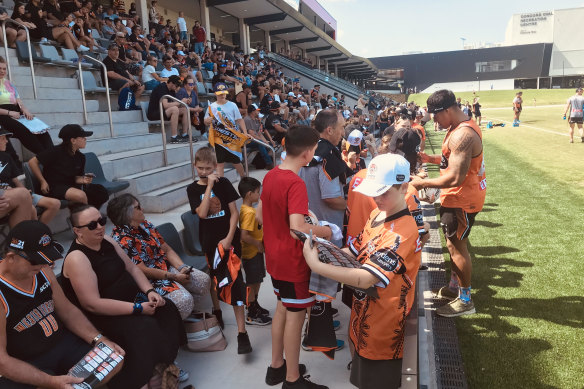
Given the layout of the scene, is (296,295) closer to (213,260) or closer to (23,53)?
(213,260)

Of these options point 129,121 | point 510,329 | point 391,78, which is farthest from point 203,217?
point 391,78

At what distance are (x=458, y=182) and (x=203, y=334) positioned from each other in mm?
2719

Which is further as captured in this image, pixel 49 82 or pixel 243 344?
pixel 49 82

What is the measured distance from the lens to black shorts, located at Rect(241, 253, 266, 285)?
13.6ft

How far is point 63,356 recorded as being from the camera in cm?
265

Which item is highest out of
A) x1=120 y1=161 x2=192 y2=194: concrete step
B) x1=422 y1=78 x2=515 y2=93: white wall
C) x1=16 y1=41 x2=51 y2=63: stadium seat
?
x1=422 y1=78 x2=515 y2=93: white wall

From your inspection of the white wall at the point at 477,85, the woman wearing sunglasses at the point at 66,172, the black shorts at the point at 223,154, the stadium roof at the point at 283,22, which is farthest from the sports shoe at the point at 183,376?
the white wall at the point at 477,85

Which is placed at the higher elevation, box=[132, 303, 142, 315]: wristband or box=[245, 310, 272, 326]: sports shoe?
box=[132, 303, 142, 315]: wristband

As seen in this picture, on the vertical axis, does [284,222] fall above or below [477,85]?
below

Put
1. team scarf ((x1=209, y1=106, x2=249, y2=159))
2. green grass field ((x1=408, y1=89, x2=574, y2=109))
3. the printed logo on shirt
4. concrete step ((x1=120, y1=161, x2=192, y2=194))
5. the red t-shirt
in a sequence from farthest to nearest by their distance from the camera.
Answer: green grass field ((x1=408, y1=89, x2=574, y2=109)), team scarf ((x1=209, y1=106, x2=249, y2=159)), concrete step ((x1=120, y1=161, x2=192, y2=194)), the printed logo on shirt, the red t-shirt

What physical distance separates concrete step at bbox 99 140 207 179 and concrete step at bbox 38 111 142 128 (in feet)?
3.73

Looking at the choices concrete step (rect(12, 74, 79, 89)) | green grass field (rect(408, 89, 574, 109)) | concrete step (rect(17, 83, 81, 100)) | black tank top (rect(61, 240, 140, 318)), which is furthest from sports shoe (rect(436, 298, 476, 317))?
green grass field (rect(408, 89, 574, 109))

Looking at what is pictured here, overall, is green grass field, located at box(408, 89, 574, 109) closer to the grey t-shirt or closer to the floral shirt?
the grey t-shirt

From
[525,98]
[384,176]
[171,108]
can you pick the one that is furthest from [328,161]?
[525,98]
